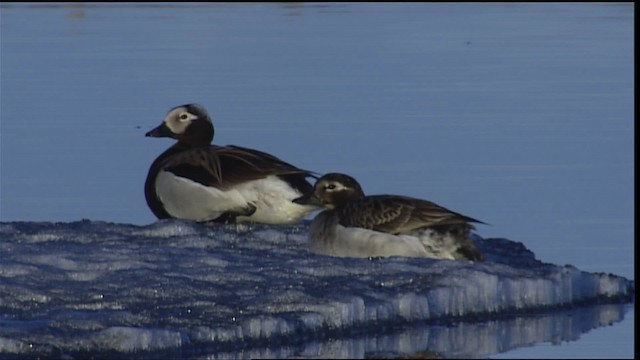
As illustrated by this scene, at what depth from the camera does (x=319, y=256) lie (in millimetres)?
11203

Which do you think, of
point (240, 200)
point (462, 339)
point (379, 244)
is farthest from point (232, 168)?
point (462, 339)

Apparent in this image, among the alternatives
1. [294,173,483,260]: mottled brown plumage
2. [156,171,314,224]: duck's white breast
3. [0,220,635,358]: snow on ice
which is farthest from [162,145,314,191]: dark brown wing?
[294,173,483,260]: mottled brown plumage

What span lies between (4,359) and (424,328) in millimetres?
2370

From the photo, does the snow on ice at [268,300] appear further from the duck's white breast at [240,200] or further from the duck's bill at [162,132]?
the duck's bill at [162,132]

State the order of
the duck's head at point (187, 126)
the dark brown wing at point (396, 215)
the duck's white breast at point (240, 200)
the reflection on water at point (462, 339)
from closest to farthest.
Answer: the reflection on water at point (462, 339)
the dark brown wing at point (396, 215)
the duck's white breast at point (240, 200)
the duck's head at point (187, 126)

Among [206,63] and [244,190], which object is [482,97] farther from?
[244,190]

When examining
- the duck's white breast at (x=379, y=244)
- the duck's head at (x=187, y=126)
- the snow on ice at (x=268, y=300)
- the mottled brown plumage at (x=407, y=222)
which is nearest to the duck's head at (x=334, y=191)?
the mottled brown plumage at (x=407, y=222)

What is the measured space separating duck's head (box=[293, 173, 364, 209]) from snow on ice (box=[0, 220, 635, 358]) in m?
0.42

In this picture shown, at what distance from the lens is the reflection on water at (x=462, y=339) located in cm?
895

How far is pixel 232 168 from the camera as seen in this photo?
41.8ft

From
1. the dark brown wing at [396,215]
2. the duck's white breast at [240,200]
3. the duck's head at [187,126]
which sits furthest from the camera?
the duck's head at [187,126]

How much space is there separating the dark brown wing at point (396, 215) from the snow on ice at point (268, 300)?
0.25 meters

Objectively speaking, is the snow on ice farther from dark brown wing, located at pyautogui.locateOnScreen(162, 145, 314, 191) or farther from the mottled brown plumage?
dark brown wing, located at pyautogui.locateOnScreen(162, 145, 314, 191)

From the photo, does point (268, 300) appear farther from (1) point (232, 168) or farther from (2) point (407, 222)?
(1) point (232, 168)
